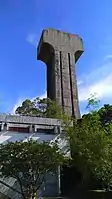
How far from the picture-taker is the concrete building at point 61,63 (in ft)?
139

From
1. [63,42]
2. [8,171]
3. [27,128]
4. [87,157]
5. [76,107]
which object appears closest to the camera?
[8,171]

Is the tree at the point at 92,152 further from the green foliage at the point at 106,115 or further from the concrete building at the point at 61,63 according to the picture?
the concrete building at the point at 61,63

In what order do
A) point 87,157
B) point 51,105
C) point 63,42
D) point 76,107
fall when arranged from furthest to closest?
point 63,42
point 76,107
point 51,105
point 87,157

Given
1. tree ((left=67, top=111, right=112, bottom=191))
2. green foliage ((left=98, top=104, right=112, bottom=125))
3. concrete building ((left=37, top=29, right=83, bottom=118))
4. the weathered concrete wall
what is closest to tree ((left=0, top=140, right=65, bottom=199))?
tree ((left=67, top=111, right=112, bottom=191))

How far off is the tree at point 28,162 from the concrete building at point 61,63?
949 inches

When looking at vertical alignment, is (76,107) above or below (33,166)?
above

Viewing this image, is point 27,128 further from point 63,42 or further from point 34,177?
point 63,42

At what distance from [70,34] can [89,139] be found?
32777 millimetres

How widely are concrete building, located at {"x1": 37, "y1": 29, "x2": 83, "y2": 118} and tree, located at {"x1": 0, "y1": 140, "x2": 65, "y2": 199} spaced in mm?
24113

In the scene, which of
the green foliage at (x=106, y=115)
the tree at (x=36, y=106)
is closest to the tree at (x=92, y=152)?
the green foliage at (x=106, y=115)

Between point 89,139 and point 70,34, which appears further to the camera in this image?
point 70,34

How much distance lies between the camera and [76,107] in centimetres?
4206

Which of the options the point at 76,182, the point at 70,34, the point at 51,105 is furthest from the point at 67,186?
the point at 70,34

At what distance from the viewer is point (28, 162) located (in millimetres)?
16578
